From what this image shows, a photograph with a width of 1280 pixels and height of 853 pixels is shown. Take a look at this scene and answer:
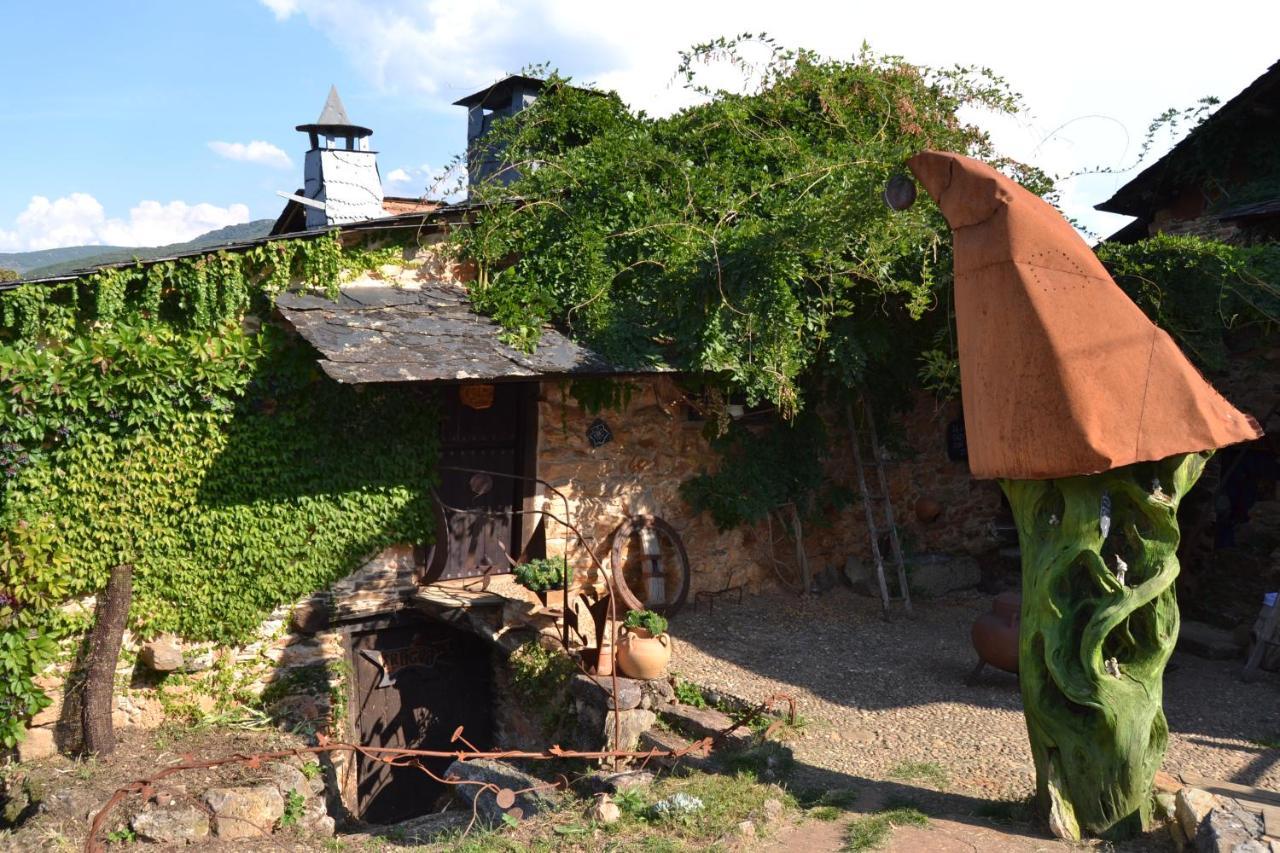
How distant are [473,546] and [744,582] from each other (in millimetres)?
2844

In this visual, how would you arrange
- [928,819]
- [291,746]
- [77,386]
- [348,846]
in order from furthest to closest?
[291,746] → [77,386] → [348,846] → [928,819]

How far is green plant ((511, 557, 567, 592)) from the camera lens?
8.61 m

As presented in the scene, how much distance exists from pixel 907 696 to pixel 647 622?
2128mm

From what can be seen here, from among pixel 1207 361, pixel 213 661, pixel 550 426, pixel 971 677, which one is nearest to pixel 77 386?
pixel 213 661

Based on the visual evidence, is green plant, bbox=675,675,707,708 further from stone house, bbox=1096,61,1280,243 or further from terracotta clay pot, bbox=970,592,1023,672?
stone house, bbox=1096,61,1280,243

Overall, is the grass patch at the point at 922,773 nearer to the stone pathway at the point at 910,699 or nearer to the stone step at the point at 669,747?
the stone pathway at the point at 910,699

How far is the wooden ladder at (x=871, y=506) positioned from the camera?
32.3ft

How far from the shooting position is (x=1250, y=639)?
866cm

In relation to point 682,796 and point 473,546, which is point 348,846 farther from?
point 473,546

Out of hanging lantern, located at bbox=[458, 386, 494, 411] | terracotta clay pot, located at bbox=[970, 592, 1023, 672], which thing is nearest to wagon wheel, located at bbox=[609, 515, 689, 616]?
hanging lantern, located at bbox=[458, 386, 494, 411]

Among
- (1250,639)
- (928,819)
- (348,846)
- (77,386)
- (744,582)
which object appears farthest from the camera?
(744,582)

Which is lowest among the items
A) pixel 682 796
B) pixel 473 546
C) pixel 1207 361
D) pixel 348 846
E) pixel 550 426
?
pixel 348 846

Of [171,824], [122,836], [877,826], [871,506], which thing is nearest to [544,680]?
[171,824]

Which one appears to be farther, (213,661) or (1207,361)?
(1207,361)
